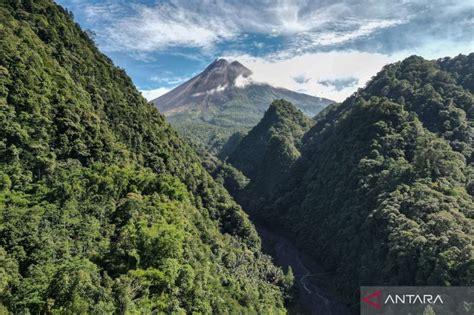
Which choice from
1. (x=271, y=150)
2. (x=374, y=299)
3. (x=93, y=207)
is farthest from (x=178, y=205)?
(x=271, y=150)

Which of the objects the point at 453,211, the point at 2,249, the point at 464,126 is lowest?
the point at 2,249

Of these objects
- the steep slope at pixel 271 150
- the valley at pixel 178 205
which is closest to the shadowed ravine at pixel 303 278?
the valley at pixel 178 205

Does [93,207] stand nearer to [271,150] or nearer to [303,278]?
[303,278]

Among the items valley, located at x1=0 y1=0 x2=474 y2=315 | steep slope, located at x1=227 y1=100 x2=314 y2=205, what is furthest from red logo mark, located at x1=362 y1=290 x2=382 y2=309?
steep slope, located at x1=227 y1=100 x2=314 y2=205

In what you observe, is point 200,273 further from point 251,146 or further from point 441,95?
point 251,146

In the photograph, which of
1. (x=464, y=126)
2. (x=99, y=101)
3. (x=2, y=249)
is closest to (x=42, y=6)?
(x=99, y=101)

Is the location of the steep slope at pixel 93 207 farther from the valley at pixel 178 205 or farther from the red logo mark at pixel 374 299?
the red logo mark at pixel 374 299

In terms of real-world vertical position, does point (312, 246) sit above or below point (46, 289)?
below

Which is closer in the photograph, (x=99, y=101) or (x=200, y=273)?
(x=200, y=273)
